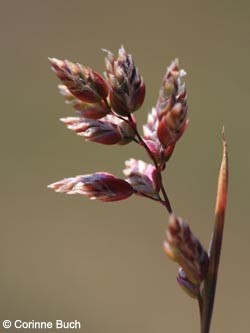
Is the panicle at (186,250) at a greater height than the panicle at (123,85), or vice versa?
the panicle at (123,85)

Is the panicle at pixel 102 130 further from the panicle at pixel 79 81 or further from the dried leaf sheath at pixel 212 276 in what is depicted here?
the dried leaf sheath at pixel 212 276

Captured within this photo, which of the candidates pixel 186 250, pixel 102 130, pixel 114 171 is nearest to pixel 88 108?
pixel 102 130

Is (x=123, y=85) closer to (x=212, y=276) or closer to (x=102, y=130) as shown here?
(x=102, y=130)

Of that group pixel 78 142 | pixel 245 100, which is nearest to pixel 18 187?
pixel 78 142

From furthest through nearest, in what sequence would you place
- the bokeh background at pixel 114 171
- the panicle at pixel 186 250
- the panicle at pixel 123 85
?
1. the bokeh background at pixel 114 171
2. the panicle at pixel 123 85
3. the panicle at pixel 186 250

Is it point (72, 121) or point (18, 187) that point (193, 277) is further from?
point (18, 187)

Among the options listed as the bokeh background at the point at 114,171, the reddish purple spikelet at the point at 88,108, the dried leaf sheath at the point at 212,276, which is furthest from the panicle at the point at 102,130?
the bokeh background at the point at 114,171
